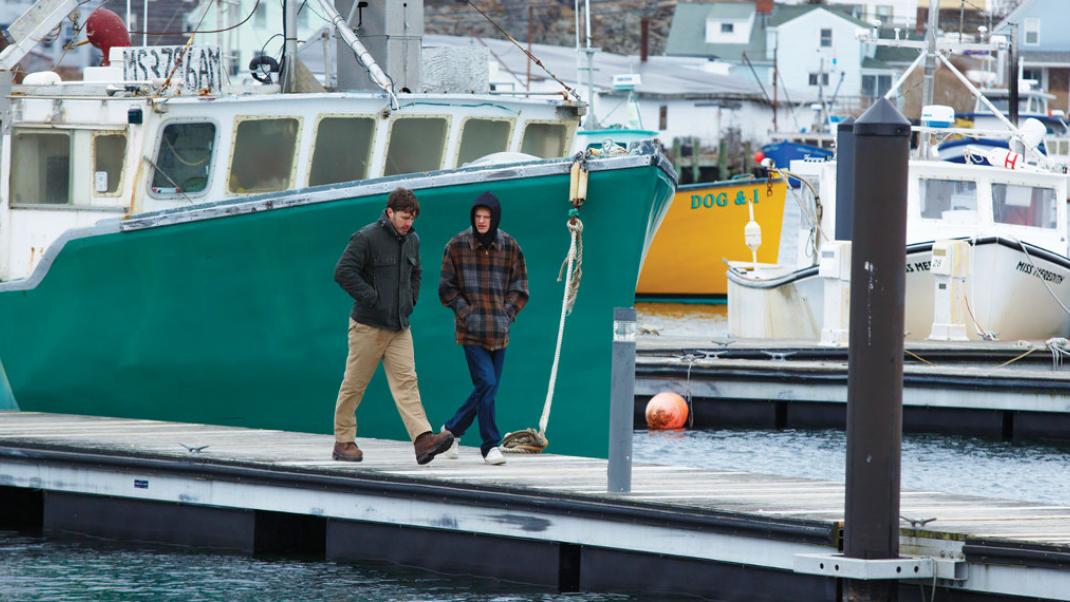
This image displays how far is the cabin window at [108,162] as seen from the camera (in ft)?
41.7

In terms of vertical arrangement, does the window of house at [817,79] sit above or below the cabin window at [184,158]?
above

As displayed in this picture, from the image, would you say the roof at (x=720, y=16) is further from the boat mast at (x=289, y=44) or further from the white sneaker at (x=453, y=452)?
the white sneaker at (x=453, y=452)

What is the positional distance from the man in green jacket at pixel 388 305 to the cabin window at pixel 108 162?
3.21m

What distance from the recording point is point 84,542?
36.9ft

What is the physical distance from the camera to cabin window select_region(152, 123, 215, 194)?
12.6 m

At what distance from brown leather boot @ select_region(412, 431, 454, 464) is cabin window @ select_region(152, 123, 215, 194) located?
3.19 metres

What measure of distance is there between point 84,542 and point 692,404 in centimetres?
867

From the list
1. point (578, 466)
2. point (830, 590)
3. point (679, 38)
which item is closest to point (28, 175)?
point (578, 466)

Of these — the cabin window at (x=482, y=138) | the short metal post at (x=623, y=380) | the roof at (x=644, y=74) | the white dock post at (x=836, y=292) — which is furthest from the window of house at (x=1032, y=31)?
the short metal post at (x=623, y=380)

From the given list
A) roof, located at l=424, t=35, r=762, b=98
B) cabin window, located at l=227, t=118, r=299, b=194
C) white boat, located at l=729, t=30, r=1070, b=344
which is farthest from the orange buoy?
roof, located at l=424, t=35, r=762, b=98

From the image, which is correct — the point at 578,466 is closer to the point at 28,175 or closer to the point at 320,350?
the point at 320,350

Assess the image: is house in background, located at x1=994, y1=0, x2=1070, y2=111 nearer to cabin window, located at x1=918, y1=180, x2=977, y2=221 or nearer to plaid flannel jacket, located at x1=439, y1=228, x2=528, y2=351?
cabin window, located at x1=918, y1=180, x2=977, y2=221

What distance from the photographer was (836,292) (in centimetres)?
2006

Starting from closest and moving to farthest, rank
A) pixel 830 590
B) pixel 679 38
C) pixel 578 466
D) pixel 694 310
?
pixel 830 590 < pixel 578 466 < pixel 694 310 < pixel 679 38
